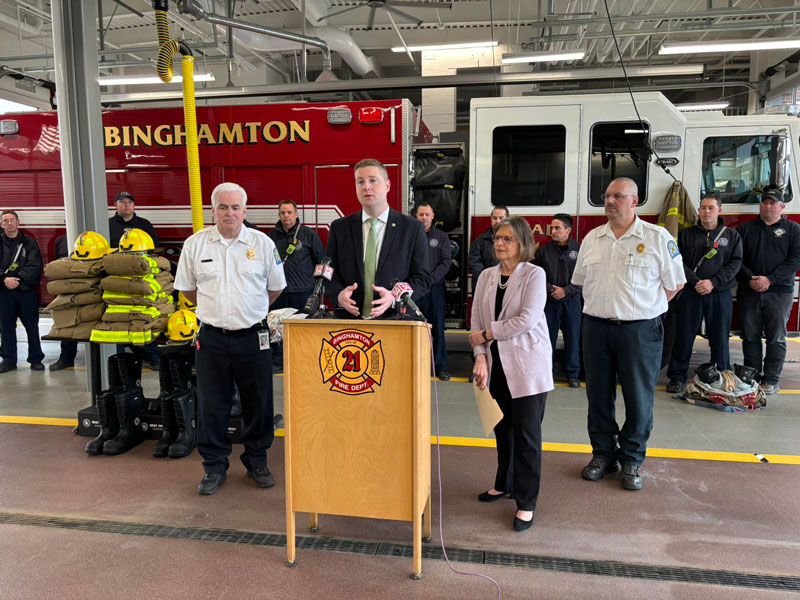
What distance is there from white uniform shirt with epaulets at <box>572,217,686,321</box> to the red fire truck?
8.85 feet

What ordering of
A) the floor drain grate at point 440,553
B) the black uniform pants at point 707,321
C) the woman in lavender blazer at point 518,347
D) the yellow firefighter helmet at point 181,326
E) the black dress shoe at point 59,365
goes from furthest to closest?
1. the black dress shoe at point 59,365
2. the black uniform pants at point 707,321
3. the yellow firefighter helmet at point 181,326
4. the woman in lavender blazer at point 518,347
5. the floor drain grate at point 440,553

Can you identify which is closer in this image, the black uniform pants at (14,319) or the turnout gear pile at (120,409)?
the turnout gear pile at (120,409)

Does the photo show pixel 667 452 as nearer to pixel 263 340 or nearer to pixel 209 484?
pixel 263 340

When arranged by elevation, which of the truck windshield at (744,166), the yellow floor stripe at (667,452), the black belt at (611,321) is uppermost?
the truck windshield at (744,166)

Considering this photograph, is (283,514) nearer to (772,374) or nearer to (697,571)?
(697,571)

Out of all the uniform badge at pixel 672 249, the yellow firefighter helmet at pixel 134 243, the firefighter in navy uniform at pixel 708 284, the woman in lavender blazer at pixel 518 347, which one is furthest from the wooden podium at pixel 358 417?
the firefighter in navy uniform at pixel 708 284

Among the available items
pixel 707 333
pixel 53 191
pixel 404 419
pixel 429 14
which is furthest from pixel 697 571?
pixel 429 14

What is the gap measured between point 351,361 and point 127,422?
2778 millimetres

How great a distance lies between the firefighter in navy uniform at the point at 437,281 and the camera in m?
6.20

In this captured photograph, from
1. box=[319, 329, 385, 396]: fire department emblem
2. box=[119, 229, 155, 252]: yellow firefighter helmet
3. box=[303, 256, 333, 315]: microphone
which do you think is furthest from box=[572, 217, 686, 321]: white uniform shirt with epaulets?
box=[119, 229, 155, 252]: yellow firefighter helmet

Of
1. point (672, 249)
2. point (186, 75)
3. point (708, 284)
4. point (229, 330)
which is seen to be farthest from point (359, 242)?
point (708, 284)

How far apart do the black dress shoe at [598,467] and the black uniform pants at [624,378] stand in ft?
0.14

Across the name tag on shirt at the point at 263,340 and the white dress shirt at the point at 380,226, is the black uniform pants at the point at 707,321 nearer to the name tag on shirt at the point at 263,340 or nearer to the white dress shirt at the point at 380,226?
the white dress shirt at the point at 380,226

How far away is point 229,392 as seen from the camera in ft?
12.3
